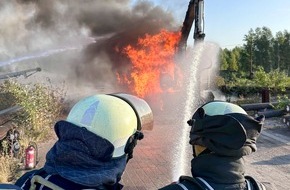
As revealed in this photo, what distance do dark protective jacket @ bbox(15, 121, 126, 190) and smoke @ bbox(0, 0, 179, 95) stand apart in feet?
58.6

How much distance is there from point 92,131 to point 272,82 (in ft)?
86.6

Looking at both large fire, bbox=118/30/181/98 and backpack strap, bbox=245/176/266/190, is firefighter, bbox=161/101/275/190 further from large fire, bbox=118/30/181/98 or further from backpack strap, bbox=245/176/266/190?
large fire, bbox=118/30/181/98

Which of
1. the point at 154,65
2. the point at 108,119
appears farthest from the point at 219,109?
the point at 154,65

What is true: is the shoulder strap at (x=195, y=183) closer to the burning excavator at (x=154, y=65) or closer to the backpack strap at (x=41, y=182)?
the backpack strap at (x=41, y=182)

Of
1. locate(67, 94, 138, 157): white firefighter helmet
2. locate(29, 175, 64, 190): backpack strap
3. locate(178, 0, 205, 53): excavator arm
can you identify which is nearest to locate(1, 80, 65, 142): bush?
locate(178, 0, 205, 53): excavator arm

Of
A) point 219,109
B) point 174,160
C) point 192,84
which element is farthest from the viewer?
point 192,84

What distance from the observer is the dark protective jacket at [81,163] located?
1.58 meters

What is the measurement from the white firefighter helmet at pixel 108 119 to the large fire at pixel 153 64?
1673 centimetres

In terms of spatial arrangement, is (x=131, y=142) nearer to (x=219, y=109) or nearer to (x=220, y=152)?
(x=220, y=152)

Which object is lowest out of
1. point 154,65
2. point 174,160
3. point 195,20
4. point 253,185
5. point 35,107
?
point 174,160

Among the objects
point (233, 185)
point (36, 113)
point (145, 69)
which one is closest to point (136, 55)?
point (145, 69)

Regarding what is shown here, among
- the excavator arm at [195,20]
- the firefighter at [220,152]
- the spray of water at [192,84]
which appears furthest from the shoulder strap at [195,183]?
the excavator arm at [195,20]

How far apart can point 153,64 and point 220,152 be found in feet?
57.8

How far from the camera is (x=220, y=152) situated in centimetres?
192
